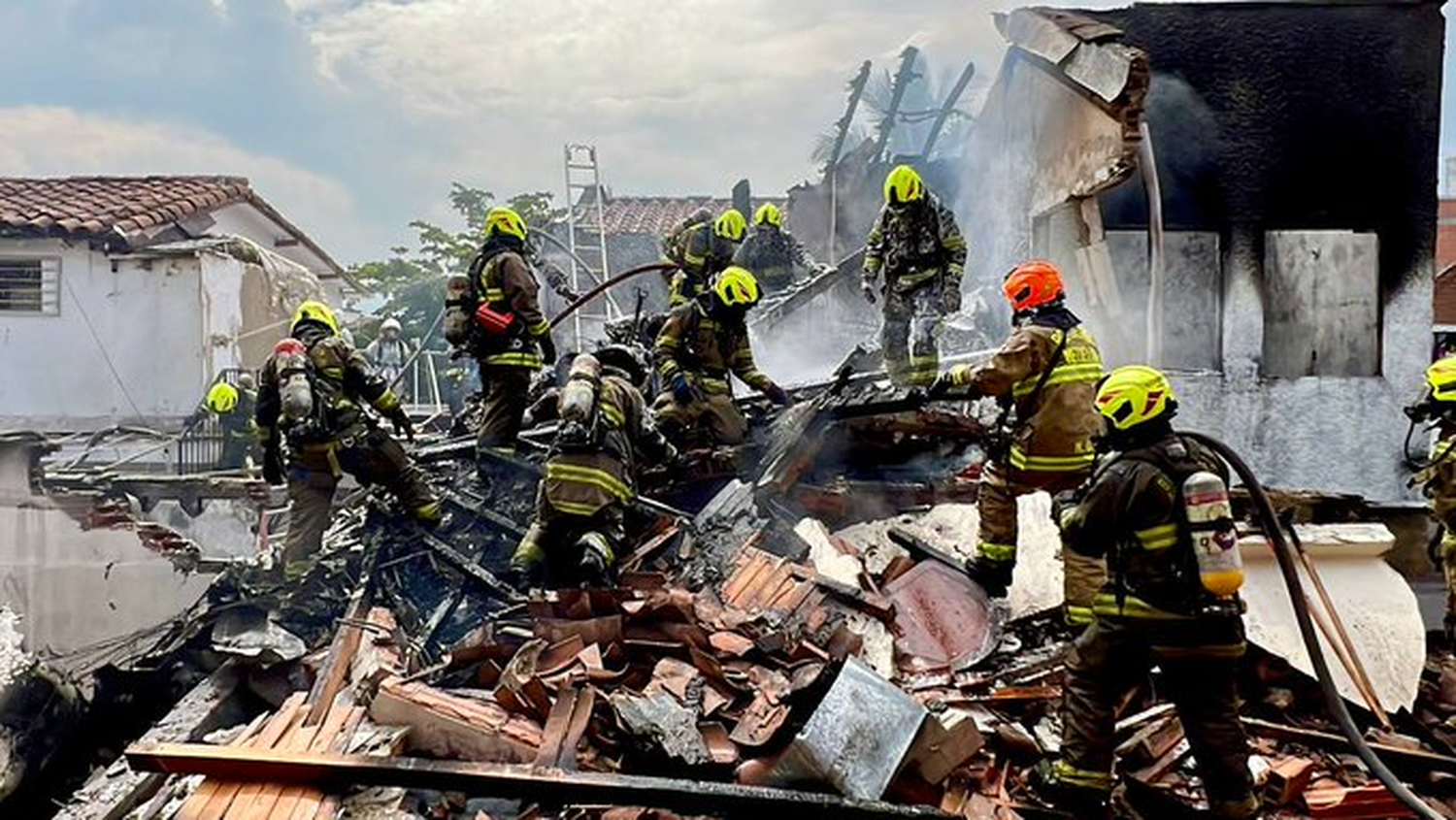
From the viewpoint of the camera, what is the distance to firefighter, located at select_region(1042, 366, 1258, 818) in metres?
3.57

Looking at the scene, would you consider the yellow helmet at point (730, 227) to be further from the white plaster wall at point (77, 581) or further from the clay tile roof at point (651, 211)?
the clay tile roof at point (651, 211)

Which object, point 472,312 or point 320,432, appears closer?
point 320,432

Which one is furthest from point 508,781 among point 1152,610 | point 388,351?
point 388,351

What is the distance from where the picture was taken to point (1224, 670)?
3.59 metres

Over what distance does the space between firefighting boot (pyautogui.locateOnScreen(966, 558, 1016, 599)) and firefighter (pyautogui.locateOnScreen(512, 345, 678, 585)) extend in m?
2.19

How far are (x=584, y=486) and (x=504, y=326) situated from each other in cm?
221

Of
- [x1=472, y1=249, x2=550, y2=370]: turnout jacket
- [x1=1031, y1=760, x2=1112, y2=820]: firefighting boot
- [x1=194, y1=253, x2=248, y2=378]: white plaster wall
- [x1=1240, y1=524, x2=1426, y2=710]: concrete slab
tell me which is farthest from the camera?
[x1=194, y1=253, x2=248, y2=378]: white plaster wall

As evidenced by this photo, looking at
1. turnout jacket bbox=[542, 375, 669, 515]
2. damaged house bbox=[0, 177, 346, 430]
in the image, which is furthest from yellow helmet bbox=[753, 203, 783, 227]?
damaged house bbox=[0, 177, 346, 430]

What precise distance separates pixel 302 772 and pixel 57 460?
10389 mm

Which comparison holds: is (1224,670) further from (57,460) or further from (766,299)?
(57,460)

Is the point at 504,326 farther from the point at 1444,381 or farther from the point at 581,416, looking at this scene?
the point at 1444,381

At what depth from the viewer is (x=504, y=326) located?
7.35m

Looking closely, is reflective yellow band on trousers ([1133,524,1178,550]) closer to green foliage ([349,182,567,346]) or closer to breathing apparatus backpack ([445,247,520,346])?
breathing apparatus backpack ([445,247,520,346])

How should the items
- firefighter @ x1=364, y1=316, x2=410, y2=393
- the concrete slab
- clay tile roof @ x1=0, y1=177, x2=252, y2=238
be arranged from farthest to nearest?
firefighter @ x1=364, y1=316, x2=410, y2=393
clay tile roof @ x1=0, y1=177, x2=252, y2=238
the concrete slab
